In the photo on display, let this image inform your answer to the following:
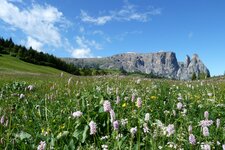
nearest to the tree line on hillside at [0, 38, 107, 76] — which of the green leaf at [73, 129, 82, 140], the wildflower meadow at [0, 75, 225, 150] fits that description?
the wildflower meadow at [0, 75, 225, 150]

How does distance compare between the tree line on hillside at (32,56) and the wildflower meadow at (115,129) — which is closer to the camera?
the wildflower meadow at (115,129)

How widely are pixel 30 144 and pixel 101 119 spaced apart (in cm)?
124

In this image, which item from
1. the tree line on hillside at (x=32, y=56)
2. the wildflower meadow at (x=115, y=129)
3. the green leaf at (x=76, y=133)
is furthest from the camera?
the tree line on hillside at (x=32, y=56)

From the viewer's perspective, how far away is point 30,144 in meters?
4.81

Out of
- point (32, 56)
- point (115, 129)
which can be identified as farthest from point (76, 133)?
point (32, 56)

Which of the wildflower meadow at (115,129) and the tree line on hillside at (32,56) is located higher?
the tree line on hillside at (32,56)


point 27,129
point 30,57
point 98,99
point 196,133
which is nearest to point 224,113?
point 196,133

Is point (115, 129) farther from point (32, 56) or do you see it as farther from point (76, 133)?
point (32, 56)

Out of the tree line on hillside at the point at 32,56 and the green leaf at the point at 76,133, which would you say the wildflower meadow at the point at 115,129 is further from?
the tree line on hillside at the point at 32,56

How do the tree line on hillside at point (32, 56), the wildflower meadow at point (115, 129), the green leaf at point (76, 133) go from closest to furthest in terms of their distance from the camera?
the wildflower meadow at point (115, 129) < the green leaf at point (76, 133) < the tree line on hillside at point (32, 56)

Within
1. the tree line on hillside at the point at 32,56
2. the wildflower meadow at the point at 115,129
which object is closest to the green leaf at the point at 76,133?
the wildflower meadow at the point at 115,129

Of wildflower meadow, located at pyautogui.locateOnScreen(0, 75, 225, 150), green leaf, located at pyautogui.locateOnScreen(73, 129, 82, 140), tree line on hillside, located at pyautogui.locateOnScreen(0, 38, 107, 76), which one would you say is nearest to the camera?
wildflower meadow, located at pyautogui.locateOnScreen(0, 75, 225, 150)

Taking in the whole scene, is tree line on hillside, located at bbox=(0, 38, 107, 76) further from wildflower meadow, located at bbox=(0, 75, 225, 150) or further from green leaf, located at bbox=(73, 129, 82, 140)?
green leaf, located at bbox=(73, 129, 82, 140)

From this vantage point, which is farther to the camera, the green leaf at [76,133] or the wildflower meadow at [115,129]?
the green leaf at [76,133]
